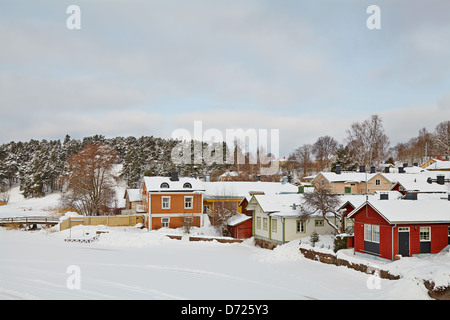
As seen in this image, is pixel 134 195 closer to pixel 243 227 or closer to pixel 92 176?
pixel 92 176

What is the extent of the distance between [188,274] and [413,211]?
44.6 ft

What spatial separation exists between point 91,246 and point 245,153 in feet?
174

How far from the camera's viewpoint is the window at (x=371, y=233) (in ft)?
75.2

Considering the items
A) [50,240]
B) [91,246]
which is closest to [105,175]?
[50,240]

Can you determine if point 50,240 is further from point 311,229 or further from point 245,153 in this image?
point 245,153

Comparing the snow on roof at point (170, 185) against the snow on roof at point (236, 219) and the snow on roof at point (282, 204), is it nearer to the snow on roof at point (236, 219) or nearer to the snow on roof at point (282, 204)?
the snow on roof at point (236, 219)

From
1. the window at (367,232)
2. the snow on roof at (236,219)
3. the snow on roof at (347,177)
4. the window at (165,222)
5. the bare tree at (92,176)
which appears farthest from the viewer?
the snow on roof at (347,177)

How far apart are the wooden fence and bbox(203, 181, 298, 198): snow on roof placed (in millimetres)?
9247

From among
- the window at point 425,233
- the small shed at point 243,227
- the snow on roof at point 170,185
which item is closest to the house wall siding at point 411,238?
the window at point 425,233

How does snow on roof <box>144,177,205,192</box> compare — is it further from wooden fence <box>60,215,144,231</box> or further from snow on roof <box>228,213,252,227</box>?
wooden fence <box>60,215,144,231</box>

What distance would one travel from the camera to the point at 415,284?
55.0 ft

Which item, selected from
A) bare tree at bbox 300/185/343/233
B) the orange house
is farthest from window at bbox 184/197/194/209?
bare tree at bbox 300/185/343/233

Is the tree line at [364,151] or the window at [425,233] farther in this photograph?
the tree line at [364,151]

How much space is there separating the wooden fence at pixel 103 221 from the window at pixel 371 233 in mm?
28537
